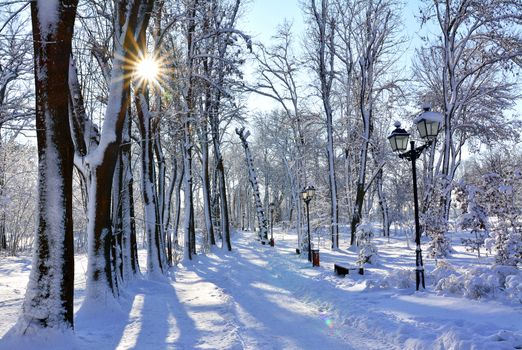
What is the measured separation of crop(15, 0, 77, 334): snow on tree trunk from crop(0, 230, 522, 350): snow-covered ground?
42 centimetres

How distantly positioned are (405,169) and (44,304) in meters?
35.4

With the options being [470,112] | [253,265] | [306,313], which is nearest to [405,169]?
[470,112]

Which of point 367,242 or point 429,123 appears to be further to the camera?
point 367,242

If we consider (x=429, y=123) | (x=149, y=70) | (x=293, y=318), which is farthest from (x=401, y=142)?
(x=149, y=70)

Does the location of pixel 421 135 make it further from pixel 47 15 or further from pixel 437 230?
pixel 47 15

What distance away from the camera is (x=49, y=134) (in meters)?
5.38

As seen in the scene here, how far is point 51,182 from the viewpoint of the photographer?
17.6 feet

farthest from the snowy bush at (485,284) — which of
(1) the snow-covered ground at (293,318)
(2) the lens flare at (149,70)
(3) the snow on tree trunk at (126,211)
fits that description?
(2) the lens flare at (149,70)

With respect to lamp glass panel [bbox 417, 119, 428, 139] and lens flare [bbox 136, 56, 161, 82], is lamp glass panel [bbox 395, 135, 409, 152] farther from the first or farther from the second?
lens flare [bbox 136, 56, 161, 82]

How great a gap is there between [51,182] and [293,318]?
482 cm

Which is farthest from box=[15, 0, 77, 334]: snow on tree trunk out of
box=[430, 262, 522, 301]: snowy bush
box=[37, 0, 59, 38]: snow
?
box=[430, 262, 522, 301]: snowy bush

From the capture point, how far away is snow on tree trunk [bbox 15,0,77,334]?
5219 millimetres

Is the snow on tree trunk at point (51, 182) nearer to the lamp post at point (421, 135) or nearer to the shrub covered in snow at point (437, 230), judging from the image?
the lamp post at point (421, 135)

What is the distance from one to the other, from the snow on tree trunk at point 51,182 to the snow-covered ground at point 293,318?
419mm
